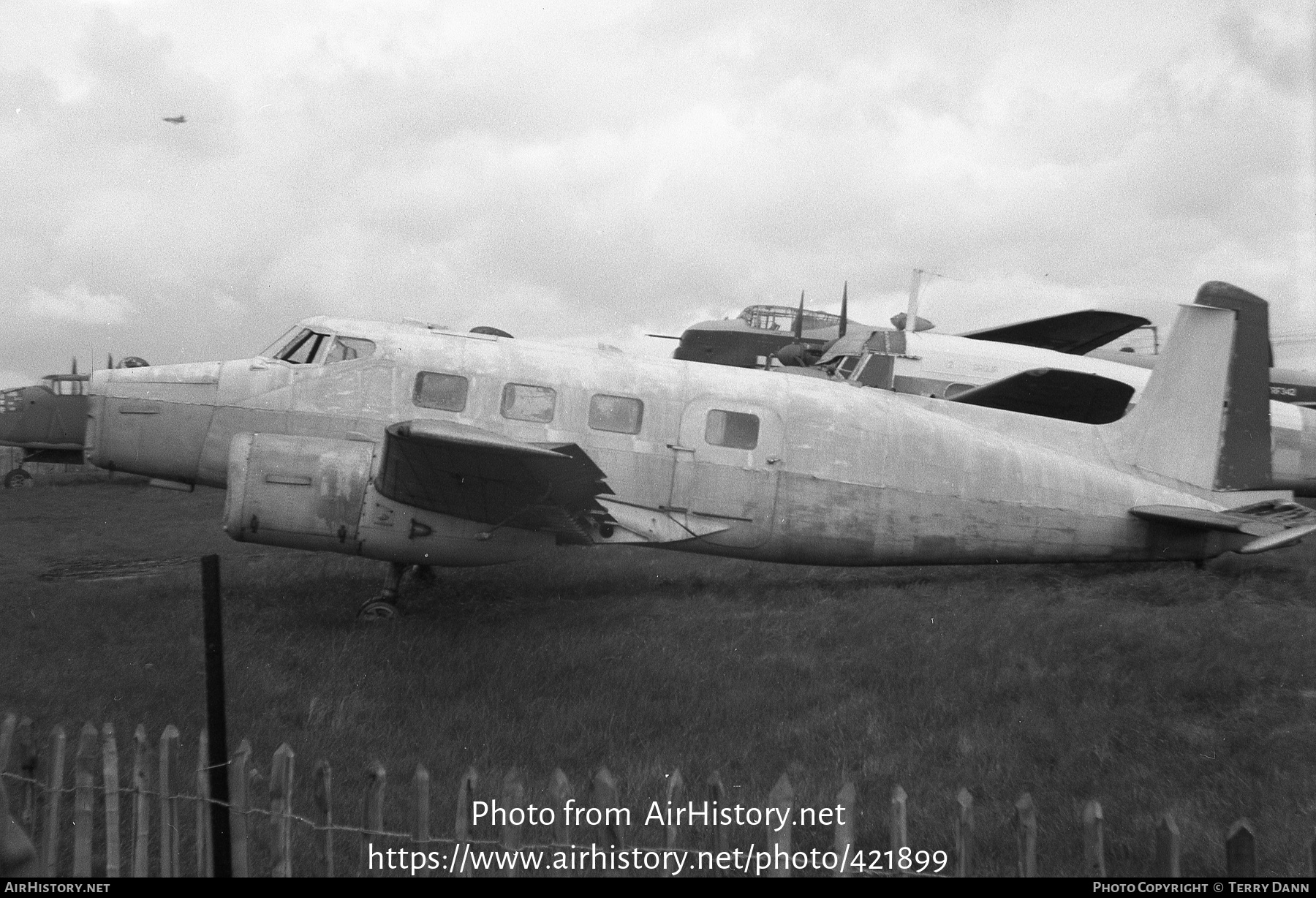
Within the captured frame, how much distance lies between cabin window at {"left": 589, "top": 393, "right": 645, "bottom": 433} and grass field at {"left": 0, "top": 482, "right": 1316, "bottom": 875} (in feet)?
7.02

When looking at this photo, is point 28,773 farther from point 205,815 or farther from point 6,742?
point 205,815

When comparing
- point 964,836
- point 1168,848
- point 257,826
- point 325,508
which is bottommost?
point 257,826

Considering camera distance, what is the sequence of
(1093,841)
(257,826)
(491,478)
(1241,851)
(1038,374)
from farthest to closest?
(1038,374) → (491,478) → (257,826) → (1093,841) → (1241,851)

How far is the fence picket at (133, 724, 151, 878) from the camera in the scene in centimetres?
391

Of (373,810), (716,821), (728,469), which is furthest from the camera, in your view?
(728,469)

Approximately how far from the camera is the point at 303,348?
10.2 metres

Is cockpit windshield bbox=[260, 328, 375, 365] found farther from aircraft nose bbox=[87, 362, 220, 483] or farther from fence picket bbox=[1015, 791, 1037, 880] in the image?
fence picket bbox=[1015, 791, 1037, 880]

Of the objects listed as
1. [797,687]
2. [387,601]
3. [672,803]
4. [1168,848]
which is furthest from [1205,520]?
[387,601]

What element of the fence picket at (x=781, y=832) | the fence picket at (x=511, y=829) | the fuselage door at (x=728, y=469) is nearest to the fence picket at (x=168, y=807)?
the fence picket at (x=511, y=829)

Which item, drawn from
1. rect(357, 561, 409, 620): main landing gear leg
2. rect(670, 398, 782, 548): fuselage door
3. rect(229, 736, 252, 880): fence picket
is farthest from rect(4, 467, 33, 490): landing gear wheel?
rect(229, 736, 252, 880): fence picket

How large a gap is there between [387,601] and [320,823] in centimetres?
610

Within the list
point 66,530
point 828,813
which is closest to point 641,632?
point 828,813

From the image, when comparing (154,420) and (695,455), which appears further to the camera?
(695,455)

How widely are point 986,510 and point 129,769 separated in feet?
29.8
